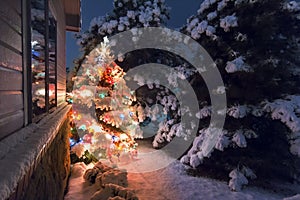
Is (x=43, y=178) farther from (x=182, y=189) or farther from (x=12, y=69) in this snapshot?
(x=182, y=189)

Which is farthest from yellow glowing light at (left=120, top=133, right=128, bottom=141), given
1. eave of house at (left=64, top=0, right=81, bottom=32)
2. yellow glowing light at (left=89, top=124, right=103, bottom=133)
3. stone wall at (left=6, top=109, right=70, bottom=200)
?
stone wall at (left=6, top=109, right=70, bottom=200)

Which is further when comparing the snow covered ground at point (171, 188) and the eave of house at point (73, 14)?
the eave of house at point (73, 14)

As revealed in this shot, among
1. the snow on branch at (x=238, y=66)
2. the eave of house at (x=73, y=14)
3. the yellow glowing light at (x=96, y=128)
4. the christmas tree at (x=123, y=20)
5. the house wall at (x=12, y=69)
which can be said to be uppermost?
the christmas tree at (x=123, y=20)

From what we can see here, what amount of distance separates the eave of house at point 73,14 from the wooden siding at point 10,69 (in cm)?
474

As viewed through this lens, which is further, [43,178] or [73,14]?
[73,14]

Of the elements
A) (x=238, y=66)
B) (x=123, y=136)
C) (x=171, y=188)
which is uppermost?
(x=238, y=66)

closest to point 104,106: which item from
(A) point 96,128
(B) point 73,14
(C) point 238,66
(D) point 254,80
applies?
(A) point 96,128

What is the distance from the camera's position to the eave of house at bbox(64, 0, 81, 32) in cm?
681

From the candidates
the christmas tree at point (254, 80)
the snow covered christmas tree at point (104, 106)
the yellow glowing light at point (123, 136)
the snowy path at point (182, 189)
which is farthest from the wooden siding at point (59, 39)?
the christmas tree at point (254, 80)

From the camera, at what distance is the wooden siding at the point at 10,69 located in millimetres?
1669

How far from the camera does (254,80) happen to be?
6582 mm

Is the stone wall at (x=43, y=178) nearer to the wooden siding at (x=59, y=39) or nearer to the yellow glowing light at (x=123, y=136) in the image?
the wooden siding at (x=59, y=39)

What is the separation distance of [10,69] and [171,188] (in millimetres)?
4700

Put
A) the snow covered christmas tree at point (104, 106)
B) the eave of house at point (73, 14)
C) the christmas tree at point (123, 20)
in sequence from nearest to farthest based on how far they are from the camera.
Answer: the eave of house at point (73, 14)
the snow covered christmas tree at point (104, 106)
the christmas tree at point (123, 20)
